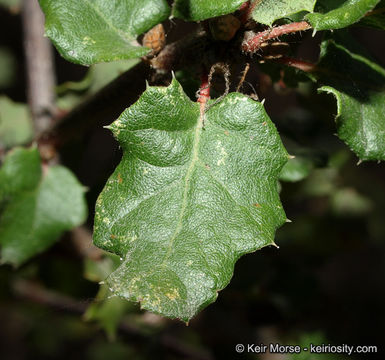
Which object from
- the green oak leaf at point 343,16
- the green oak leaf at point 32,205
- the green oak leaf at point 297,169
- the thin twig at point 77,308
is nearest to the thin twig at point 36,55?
the green oak leaf at point 32,205

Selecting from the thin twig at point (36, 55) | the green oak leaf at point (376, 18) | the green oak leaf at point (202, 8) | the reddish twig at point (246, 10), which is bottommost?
the thin twig at point (36, 55)

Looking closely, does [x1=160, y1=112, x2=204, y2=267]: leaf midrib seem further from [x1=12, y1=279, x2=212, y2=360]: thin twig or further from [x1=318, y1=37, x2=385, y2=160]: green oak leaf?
[x1=12, y1=279, x2=212, y2=360]: thin twig

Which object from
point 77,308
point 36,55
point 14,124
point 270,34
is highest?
point 270,34

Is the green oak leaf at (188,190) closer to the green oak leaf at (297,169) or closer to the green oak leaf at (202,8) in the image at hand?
the green oak leaf at (202,8)

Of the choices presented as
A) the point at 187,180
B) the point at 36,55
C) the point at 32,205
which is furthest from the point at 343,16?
the point at 36,55

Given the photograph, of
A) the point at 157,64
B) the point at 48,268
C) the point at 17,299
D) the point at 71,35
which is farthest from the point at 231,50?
the point at 17,299

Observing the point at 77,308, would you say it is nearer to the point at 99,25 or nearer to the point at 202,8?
the point at 99,25

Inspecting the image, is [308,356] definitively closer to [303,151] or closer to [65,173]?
[303,151]
